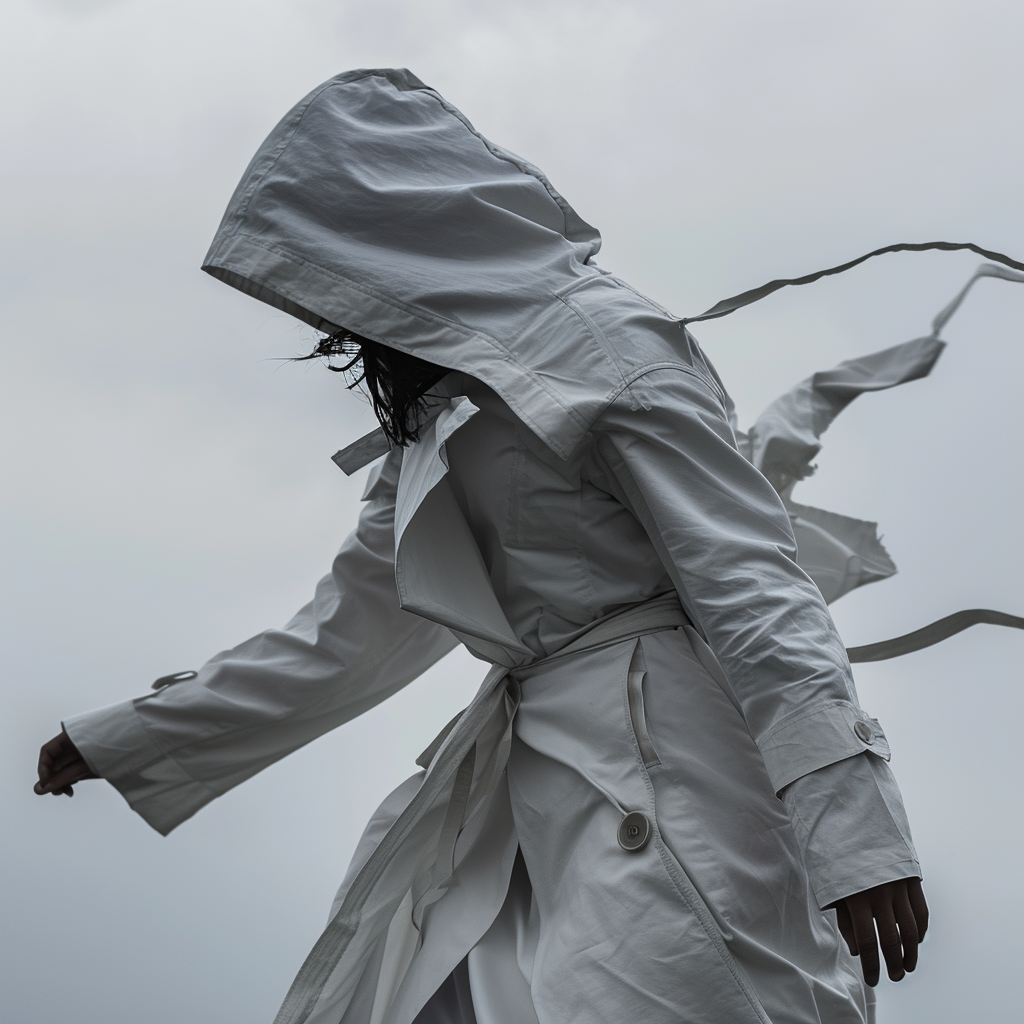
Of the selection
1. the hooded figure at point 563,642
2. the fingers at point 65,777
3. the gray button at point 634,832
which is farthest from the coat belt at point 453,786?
the fingers at point 65,777

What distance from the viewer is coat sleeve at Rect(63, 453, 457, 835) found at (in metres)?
1.15

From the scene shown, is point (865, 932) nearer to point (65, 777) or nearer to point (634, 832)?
point (634, 832)

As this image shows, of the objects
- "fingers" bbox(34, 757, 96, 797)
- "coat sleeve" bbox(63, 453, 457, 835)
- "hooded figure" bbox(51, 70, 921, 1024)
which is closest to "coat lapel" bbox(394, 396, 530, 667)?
"hooded figure" bbox(51, 70, 921, 1024)

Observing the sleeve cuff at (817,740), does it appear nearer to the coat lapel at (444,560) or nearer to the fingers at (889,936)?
the fingers at (889,936)

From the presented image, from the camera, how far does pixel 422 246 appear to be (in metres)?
0.91

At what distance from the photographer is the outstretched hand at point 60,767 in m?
1.13

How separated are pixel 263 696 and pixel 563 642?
425 mm

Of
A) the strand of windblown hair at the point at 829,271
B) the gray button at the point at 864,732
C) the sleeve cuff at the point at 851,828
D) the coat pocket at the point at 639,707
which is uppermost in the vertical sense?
the strand of windblown hair at the point at 829,271

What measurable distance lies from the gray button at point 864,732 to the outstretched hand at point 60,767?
0.83 m

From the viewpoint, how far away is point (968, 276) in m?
1.12

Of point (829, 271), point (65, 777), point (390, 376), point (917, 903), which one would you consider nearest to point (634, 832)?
point (917, 903)

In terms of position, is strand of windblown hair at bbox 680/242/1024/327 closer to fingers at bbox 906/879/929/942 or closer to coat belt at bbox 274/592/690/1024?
coat belt at bbox 274/592/690/1024

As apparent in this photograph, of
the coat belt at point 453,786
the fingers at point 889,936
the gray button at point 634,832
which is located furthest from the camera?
the coat belt at point 453,786

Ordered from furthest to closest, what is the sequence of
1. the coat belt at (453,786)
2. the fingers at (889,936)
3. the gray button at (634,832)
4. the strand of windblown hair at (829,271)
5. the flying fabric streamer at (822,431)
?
the flying fabric streamer at (822,431)
the strand of windblown hair at (829,271)
the coat belt at (453,786)
the gray button at (634,832)
the fingers at (889,936)
